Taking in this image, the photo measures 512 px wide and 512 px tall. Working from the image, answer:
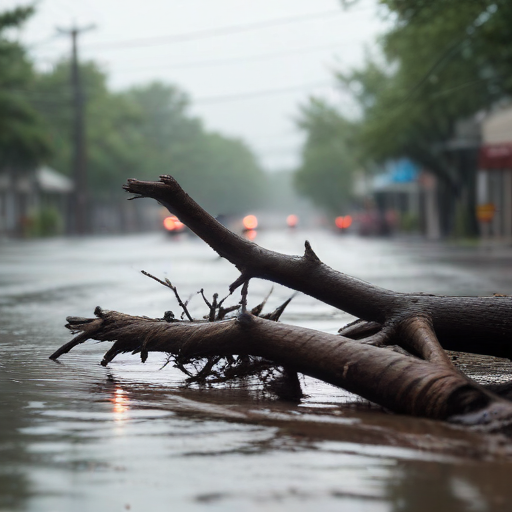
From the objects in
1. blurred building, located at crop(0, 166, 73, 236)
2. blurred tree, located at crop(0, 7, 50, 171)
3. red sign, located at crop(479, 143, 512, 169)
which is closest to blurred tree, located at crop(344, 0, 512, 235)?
red sign, located at crop(479, 143, 512, 169)

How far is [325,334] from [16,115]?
131 feet

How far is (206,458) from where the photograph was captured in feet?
11.5

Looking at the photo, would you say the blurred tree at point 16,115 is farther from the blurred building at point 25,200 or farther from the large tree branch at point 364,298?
the large tree branch at point 364,298

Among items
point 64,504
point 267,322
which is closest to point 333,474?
point 64,504

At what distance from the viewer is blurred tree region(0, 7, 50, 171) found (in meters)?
38.3

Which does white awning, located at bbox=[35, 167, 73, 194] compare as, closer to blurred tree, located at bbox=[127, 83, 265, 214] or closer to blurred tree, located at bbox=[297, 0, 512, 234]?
blurred tree, located at bbox=[127, 83, 265, 214]

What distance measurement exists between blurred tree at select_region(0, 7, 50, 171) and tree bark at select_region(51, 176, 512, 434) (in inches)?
1356

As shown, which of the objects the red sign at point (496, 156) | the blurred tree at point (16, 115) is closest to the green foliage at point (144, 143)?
the blurred tree at point (16, 115)

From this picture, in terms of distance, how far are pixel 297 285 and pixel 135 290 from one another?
7473 millimetres

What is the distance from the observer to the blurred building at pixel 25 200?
5453 cm

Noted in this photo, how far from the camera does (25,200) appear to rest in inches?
2520

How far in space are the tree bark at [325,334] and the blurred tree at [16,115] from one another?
3445 centimetres

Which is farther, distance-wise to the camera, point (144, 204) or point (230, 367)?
point (144, 204)

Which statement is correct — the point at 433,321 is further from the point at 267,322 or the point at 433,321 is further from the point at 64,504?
the point at 64,504
